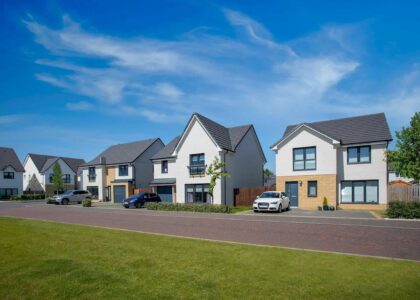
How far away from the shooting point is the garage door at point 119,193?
4247 cm

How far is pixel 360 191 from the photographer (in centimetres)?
2664

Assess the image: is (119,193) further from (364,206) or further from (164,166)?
(364,206)

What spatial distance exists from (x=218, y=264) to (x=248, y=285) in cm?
166

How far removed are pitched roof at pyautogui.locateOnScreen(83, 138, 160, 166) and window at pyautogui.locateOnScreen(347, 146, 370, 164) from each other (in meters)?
27.9

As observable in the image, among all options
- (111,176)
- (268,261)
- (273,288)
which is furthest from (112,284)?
(111,176)

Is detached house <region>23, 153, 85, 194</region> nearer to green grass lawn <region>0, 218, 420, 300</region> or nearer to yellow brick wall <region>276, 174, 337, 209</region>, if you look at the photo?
yellow brick wall <region>276, 174, 337, 209</region>

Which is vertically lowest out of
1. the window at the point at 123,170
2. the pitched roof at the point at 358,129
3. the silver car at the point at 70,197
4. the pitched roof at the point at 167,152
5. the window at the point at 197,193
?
the silver car at the point at 70,197

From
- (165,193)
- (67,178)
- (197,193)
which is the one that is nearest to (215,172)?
(197,193)

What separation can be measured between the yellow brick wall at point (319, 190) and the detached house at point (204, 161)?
20.7 ft

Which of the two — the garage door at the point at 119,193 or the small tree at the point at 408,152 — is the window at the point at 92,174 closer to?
the garage door at the point at 119,193

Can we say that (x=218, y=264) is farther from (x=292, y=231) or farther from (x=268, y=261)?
(x=292, y=231)

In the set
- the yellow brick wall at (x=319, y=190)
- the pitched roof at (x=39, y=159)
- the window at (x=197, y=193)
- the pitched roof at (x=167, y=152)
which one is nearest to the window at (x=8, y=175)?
the pitched roof at (x=39, y=159)

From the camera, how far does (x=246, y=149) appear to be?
117 feet

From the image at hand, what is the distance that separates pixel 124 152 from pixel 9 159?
3066 centimetres
